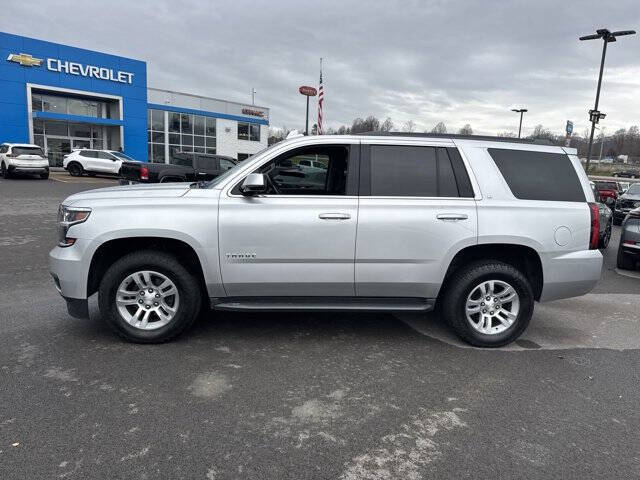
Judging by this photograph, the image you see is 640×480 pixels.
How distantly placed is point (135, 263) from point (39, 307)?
6.42 ft

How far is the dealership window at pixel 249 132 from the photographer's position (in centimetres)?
4656

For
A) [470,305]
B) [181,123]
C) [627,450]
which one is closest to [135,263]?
[470,305]

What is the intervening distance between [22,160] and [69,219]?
75.7ft

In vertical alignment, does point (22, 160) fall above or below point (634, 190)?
above

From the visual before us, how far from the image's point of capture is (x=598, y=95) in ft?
71.8

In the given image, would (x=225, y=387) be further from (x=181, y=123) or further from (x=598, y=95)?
(x=181, y=123)

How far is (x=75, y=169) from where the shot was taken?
27.8m

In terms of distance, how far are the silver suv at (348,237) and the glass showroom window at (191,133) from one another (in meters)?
38.4

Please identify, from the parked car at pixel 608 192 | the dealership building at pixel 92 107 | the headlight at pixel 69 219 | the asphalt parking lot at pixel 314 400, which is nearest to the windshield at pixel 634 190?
the parked car at pixel 608 192

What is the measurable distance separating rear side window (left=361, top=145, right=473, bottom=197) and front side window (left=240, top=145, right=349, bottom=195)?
0.84ft

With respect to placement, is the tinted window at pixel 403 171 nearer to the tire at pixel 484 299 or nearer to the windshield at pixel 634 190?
the tire at pixel 484 299

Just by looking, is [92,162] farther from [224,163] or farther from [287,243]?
[287,243]

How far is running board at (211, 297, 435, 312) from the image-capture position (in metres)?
4.36

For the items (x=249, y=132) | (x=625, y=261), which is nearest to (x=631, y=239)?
(x=625, y=261)
